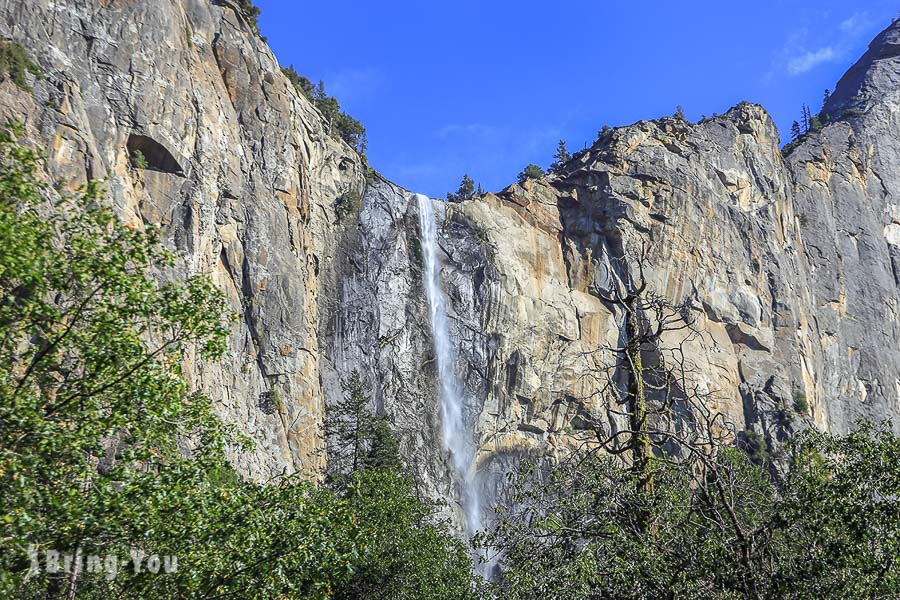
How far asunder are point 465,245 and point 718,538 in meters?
54.7

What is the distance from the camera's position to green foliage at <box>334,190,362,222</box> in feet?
195

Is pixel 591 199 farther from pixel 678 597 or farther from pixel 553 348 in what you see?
pixel 678 597

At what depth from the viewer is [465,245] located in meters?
63.6

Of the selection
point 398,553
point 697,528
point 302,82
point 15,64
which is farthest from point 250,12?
point 697,528

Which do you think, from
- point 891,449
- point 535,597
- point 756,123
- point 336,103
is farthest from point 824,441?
point 756,123

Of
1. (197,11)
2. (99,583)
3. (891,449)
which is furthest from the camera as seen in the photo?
(197,11)

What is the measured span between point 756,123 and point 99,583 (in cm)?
8108

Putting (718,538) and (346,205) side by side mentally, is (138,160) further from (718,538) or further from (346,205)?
(718,538)

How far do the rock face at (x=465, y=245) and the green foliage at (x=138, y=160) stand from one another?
12.3 inches

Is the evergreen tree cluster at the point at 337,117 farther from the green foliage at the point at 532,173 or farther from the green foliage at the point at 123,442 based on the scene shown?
the green foliage at the point at 123,442

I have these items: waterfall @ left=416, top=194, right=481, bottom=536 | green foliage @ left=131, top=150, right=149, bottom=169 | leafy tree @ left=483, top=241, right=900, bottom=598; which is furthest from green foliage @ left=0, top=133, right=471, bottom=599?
waterfall @ left=416, top=194, right=481, bottom=536

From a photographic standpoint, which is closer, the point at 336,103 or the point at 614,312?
the point at 614,312

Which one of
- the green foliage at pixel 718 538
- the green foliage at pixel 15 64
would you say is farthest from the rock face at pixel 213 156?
the green foliage at pixel 718 538

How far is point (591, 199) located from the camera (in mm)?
68312
